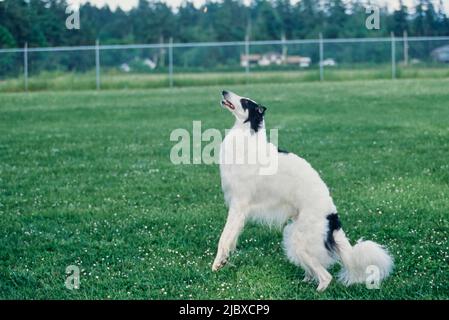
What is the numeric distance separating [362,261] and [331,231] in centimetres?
34

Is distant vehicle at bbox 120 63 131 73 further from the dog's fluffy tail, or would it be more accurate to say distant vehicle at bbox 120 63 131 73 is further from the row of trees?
the dog's fluffy tail

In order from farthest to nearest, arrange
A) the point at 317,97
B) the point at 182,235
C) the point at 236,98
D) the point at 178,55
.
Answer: the point at 178,55
the point at 317,97
the point at 182,235
the point at 236,98

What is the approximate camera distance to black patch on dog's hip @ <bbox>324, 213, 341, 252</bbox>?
513 cm

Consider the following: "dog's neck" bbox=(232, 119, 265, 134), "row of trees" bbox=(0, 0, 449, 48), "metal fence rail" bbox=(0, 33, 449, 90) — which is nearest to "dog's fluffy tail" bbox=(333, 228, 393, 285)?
"dog's neck" bbox=(232, 119, 265, 134)

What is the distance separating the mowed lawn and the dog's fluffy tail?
94mm

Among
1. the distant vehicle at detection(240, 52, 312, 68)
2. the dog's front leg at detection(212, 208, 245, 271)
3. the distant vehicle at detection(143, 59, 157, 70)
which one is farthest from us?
the distant vehicle at detection(143, 59, 157, 70)

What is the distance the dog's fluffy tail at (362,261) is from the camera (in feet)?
16.5

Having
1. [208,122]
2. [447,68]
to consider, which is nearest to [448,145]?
[208,122]

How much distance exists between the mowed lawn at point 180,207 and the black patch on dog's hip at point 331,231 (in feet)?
1.09

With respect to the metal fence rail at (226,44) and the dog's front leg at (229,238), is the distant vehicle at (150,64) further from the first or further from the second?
the dog's front leg at (229,238)

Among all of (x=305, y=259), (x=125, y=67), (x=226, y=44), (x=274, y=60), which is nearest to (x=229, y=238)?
(x=305, y=259)

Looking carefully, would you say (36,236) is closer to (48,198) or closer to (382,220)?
(48,198)
